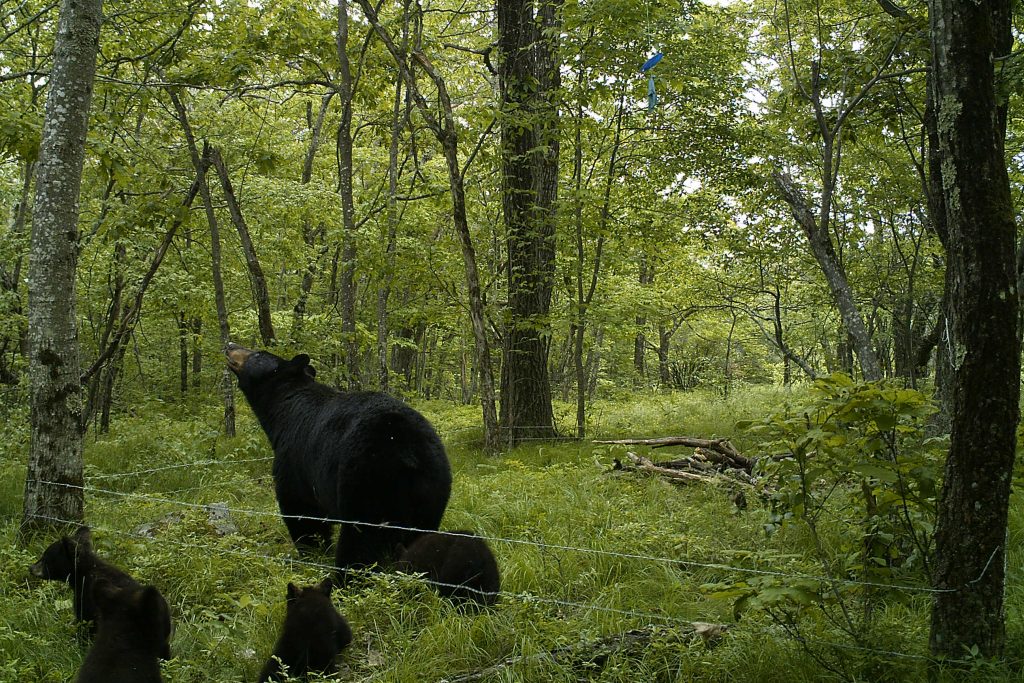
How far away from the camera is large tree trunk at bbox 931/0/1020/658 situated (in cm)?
281

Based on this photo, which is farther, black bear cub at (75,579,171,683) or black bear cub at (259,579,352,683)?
black bear cub at (259,579,352,683)

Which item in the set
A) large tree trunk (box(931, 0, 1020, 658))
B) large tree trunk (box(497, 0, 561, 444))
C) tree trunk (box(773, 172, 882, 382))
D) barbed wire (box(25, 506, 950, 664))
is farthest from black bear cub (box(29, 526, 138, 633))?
tree trunk (box(773, 172, 882, 382))

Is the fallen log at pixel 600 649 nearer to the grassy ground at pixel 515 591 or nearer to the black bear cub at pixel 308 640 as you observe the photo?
the grassy ground at pixel 515 591

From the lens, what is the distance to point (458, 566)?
173 inches

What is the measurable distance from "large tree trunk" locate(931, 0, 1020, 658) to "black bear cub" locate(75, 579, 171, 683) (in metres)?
3.59

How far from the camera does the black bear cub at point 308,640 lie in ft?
11.6

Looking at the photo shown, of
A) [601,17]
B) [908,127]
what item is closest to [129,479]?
[601,17]

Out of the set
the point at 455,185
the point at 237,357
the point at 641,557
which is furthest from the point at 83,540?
the point at 455,185

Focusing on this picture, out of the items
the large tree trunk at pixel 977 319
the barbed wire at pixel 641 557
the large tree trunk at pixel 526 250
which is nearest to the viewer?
the large tree trunk at pixel 977 319

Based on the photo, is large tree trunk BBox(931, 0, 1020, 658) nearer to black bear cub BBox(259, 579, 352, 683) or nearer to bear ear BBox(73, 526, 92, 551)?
black bear cub BBox(259, 579, 352, 683)

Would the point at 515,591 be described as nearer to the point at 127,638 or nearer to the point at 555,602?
the point at 555,602

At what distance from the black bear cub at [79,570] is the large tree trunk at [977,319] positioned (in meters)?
4.17

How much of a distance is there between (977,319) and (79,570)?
486 cm

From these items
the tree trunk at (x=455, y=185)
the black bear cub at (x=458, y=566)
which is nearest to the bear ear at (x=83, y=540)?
the black bear cub at (x=458, y=566)
